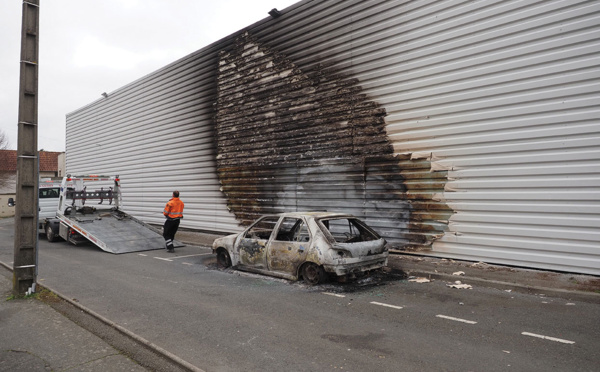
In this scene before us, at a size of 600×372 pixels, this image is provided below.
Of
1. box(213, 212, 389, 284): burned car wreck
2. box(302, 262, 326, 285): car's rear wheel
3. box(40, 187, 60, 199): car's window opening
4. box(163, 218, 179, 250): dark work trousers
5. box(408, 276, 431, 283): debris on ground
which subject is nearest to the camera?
box(213, 212, 389, 284): burned car wreck

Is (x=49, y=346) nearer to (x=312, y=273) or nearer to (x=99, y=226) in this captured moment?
(x=312, y=273)

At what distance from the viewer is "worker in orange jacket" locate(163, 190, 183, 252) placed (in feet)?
37.9

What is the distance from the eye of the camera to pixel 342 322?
5297 mm

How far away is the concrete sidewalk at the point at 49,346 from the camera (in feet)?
13.3

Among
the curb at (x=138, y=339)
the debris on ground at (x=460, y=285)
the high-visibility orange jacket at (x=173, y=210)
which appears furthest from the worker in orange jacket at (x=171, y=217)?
the debris on ground at (x=460, y=285)

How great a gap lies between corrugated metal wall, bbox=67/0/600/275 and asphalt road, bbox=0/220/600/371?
1.63 meters

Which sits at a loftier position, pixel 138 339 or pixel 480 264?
pixel 480 264

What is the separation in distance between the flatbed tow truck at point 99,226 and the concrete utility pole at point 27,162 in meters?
4.93

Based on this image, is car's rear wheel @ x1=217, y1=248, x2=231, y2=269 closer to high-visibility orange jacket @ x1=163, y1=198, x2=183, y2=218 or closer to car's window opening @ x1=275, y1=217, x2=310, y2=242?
car's window opening @ x1=275, y1=217, x2=310, y2=242

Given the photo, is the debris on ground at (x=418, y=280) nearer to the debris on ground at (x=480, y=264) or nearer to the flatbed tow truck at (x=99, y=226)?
the debris on ground at (x=480, y=264)

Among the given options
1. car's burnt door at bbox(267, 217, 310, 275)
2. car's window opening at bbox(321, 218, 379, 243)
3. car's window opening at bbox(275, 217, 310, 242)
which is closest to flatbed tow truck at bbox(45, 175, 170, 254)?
car's window opening at bbox(275, 217, 310, 242)

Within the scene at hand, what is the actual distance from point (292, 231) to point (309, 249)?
1016 millimetres

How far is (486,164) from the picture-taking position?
8250 millimetres

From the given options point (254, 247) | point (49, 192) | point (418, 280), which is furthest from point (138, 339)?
point (49, 192)
